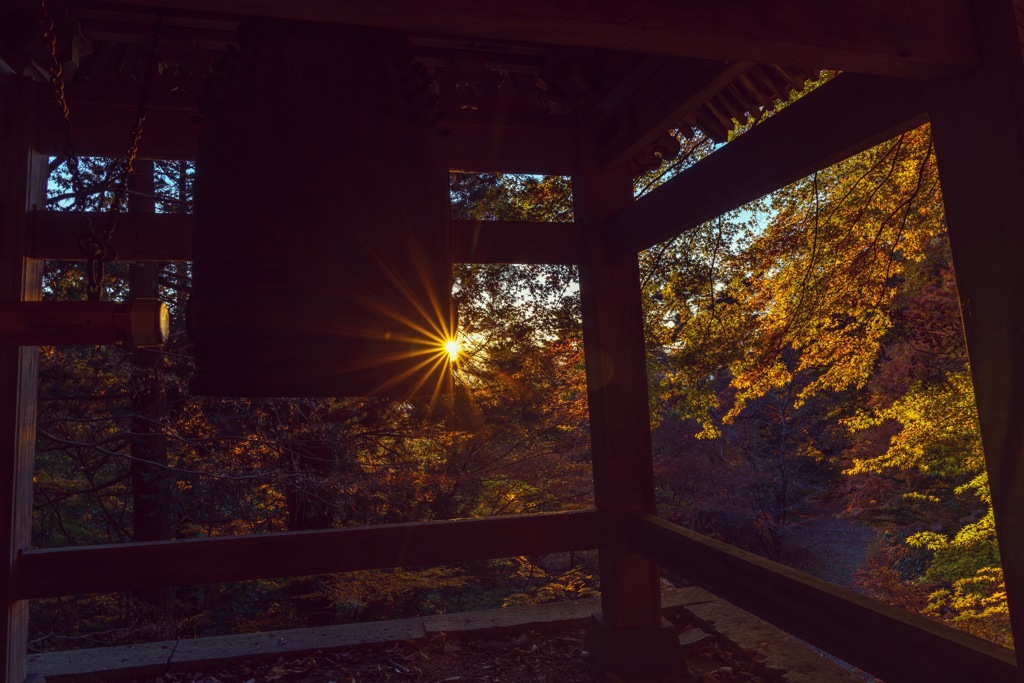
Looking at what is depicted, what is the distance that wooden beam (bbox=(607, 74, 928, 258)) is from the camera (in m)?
2.07

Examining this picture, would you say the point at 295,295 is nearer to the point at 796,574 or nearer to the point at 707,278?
the point at 796,574

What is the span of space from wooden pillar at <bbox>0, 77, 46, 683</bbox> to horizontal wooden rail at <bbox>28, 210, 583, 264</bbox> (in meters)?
0.10

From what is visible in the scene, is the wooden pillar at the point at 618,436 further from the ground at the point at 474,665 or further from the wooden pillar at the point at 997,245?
the wooden pillar at the point at 997,245

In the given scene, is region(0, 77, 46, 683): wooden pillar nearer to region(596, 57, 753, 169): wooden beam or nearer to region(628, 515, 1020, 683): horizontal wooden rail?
region(596, 57, 753, 169): wooden beam

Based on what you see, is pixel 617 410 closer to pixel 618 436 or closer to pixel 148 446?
pixel 618 436

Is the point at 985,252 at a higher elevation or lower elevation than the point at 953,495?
higher

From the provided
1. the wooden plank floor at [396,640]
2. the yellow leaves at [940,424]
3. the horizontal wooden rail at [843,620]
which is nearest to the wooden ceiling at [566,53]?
the horizontal wooden rail at [843,620]

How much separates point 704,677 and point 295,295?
3142mm

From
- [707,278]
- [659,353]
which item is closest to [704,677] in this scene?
[707,278]

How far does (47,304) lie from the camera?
4.83 ft

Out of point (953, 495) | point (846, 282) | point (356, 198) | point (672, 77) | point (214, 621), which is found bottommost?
point (214, 621)

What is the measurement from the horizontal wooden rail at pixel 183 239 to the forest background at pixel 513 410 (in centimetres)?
266

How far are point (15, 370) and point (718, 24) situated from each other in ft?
10.7

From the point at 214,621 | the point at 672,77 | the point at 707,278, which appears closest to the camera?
the point at 672,77
